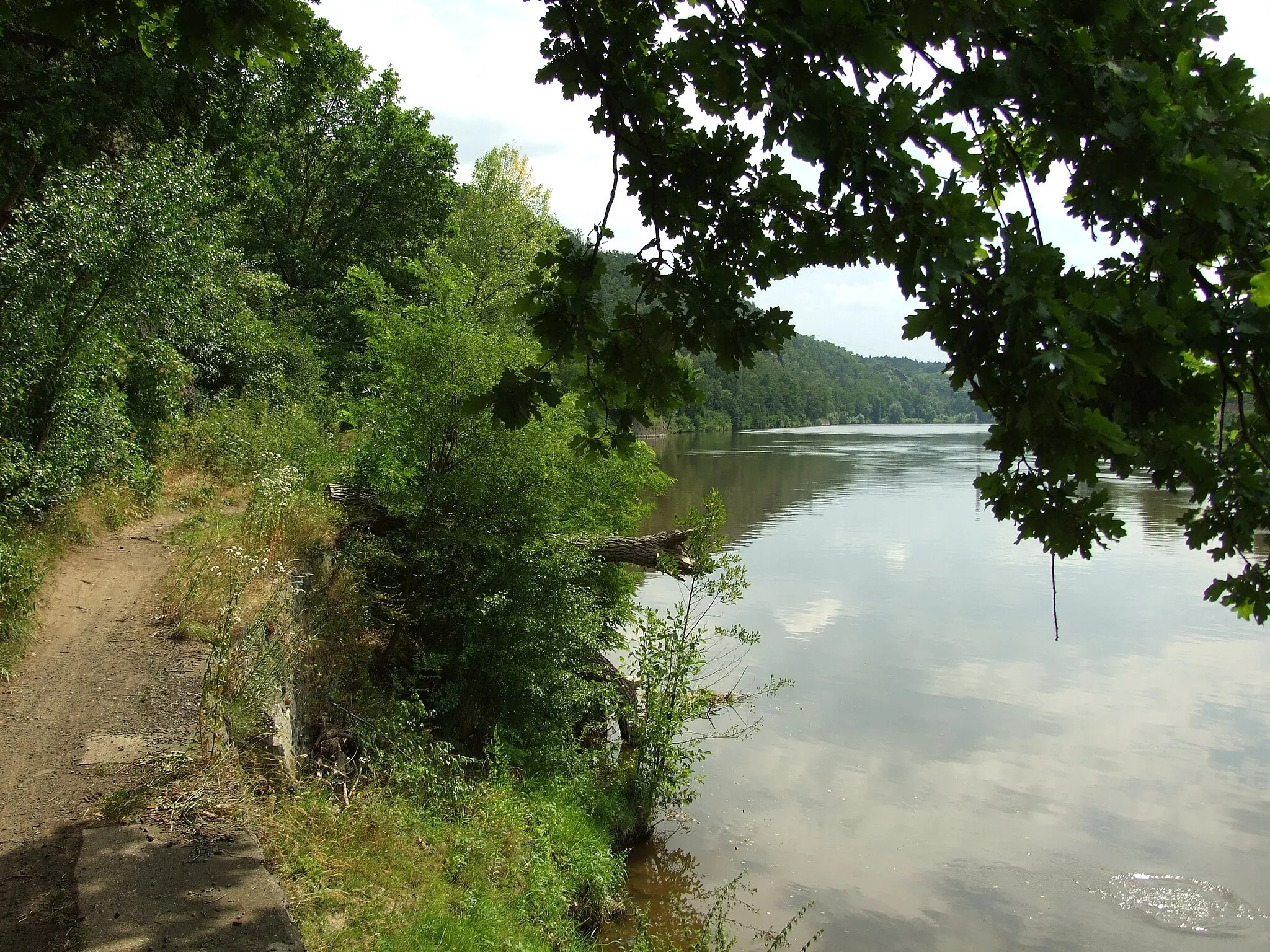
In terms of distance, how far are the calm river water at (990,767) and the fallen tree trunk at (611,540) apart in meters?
3.00

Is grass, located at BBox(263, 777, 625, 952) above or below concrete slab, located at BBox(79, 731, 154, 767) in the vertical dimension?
below

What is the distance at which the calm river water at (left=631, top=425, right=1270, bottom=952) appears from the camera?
879cm

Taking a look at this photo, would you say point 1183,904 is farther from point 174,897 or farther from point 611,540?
point 174,897

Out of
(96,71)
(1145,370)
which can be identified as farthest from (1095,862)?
→ (96,71)

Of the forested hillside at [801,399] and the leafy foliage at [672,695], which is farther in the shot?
the forested hillside at [801,399]

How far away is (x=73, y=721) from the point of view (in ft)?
16.8

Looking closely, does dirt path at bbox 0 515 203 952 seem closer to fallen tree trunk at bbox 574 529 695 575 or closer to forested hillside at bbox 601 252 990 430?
fallen tree trunk at bbox 574 529 695 575

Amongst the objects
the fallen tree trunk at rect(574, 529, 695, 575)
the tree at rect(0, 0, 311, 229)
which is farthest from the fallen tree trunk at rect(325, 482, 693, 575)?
the tree at rect(0, 0, 311, 229)

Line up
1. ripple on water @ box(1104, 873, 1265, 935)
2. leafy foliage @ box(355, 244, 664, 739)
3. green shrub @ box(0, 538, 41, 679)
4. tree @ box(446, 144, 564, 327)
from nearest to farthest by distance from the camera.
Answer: green shrub @ box(0, 538, 41, 679) < ripple on water @ box(1104, 873, 1265, 935) < leafy foliage @ box(355, 244, 664, 739) < tree @ box(446, 144, 564, 327)

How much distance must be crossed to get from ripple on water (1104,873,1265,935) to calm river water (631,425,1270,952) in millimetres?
25

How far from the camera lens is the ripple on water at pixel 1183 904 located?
340 inches

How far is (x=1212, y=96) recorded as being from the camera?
7.97 ft

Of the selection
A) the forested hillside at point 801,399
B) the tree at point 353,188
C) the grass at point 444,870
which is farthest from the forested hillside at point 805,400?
the grass at point 444,870

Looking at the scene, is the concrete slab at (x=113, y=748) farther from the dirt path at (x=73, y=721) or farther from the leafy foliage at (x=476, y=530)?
the leafy foliage at (x=476, y=530)
